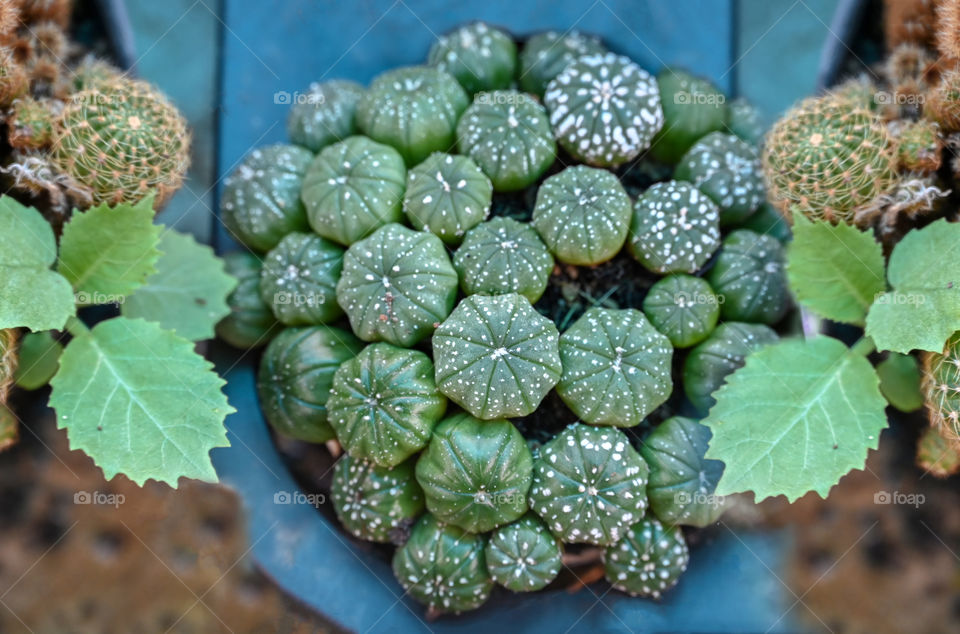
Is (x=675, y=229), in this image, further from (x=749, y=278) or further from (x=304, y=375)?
(x=304, y=375)

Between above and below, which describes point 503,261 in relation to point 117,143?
below

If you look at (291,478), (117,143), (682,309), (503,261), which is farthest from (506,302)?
(117,143)

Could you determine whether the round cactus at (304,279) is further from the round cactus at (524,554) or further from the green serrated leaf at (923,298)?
the green serrated leaf at (923,298)

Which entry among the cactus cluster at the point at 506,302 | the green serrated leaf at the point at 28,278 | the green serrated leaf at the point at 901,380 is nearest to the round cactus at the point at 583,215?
the cactus cluster at the point at 506,302

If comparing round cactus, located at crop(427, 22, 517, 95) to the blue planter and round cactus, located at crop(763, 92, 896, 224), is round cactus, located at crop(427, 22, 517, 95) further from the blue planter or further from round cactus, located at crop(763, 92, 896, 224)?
round cactus, located at crop(763, 92, 896, 224)

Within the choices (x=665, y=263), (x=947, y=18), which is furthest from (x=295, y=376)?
(x=947, y=18)

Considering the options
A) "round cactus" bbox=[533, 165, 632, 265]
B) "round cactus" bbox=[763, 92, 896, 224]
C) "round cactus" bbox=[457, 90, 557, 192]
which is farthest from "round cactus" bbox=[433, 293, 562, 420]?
"round cactus" bbox=[763, 92, 896, 224]

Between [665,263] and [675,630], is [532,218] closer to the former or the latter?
[665,263]
